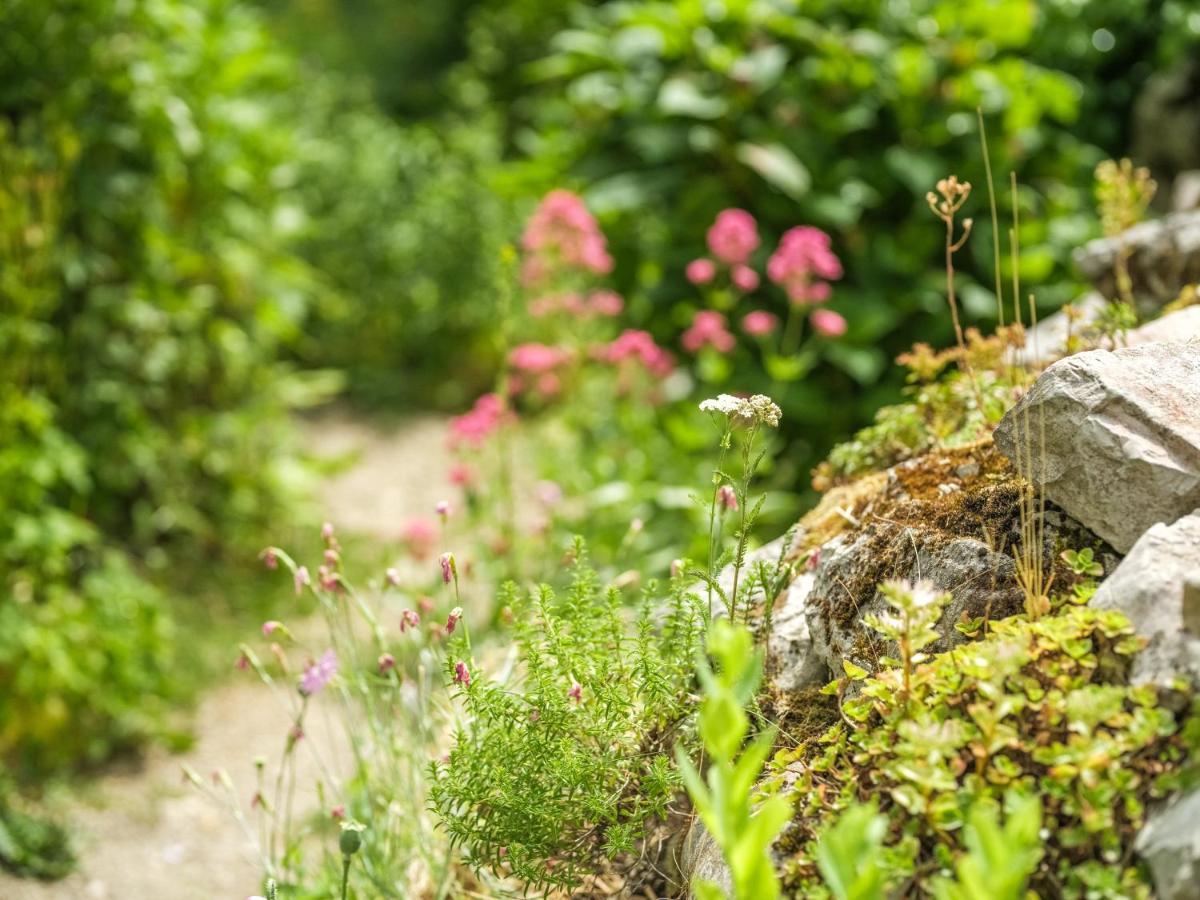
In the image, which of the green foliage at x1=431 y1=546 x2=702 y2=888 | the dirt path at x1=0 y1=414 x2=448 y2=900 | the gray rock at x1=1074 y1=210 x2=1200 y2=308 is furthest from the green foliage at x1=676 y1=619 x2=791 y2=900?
the gray rock at x1=1074 y1=210 x2=1200 y2=308

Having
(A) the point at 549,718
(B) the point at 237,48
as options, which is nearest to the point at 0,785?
(A) the point at 549,718

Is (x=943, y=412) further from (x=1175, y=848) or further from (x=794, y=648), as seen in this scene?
(x=1175, y=848)

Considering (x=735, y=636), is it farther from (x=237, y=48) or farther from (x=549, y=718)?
(x=237, y=48)

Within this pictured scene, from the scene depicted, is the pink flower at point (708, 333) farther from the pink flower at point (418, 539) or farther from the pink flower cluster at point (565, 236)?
the pink flower at point (418, 539)

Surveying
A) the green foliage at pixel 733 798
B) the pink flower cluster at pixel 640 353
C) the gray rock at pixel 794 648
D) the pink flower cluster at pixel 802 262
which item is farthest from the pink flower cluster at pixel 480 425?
the green foliage at pixel 733 798

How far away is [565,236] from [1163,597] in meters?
3.03

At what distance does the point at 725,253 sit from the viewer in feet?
12.3

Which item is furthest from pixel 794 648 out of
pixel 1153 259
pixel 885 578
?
pixel 1153 259

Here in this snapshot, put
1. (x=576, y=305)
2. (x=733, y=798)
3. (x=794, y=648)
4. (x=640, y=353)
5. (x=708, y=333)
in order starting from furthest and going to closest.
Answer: (x=576, y=305) → (x=640, y=353) → (x=708, y=333) → (x=794, y=648) → (x=733, y=798)

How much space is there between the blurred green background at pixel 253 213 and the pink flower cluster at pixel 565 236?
277 mm

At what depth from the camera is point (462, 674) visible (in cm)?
169

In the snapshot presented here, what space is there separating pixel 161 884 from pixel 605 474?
5.73 ft

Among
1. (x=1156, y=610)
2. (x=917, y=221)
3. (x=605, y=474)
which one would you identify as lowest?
(x=605, y=474)

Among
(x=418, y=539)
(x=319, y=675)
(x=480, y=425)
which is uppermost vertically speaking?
(x=319, y=675)
